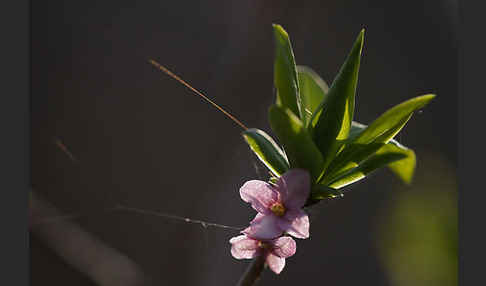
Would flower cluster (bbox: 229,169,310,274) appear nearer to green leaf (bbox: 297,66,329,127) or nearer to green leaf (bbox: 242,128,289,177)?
green leaf (bbox: 242,128,289,177)

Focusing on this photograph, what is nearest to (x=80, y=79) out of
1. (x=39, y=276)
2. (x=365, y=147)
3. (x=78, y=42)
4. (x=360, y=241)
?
(x=78, y=42)

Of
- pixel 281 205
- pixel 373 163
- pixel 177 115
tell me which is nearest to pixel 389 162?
pixel 373 163

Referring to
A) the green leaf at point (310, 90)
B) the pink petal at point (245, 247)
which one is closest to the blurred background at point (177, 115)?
the green leaf at point (310, 90)

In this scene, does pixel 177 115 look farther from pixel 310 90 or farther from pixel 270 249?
pixel 270 249

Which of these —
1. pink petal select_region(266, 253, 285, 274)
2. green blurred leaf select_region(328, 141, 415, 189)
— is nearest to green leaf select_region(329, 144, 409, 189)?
green blurred leaf select_region(328, 141, 415, 189)

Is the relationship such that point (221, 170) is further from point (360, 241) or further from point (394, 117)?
point (394, 117)

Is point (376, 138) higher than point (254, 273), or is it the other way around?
point (376, 138)
